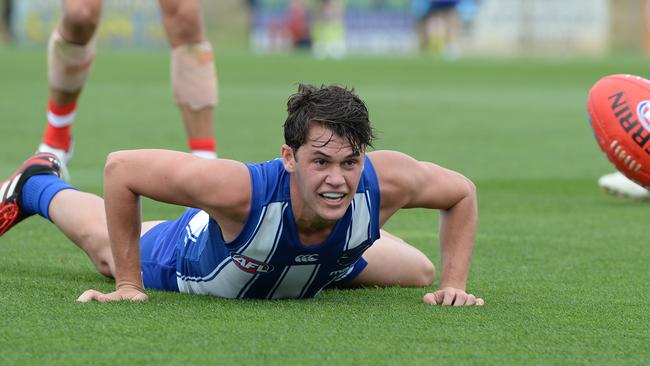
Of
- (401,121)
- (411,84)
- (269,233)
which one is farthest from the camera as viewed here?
(411,84)

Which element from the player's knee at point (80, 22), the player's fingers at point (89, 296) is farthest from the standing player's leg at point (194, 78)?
the player's fingers at point (89, 296)

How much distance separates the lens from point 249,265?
14.3ft

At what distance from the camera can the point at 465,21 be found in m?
41.1

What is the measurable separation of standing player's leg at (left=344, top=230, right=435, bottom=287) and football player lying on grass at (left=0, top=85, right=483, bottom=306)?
46 millimetres

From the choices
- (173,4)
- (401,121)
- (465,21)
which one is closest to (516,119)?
(401,121)

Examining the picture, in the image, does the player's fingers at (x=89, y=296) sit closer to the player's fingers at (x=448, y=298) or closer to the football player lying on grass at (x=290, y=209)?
the football player lying on grass at (x=290, y=209)

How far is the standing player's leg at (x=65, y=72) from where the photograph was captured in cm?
697

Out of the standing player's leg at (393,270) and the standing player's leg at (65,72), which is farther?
the standing player's leg at (65,72)

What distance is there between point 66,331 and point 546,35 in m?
39.4

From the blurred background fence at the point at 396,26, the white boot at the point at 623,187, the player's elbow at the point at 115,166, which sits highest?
the player's elbow at the point at 115,166

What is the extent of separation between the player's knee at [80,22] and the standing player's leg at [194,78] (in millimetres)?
374

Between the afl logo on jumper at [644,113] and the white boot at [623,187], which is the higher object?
the afl logo on jumper at [644,113]

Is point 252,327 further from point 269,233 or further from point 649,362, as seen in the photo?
point 649,362

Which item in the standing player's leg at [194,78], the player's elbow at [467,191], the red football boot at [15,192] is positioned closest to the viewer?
the player's elbow at [467,191]
